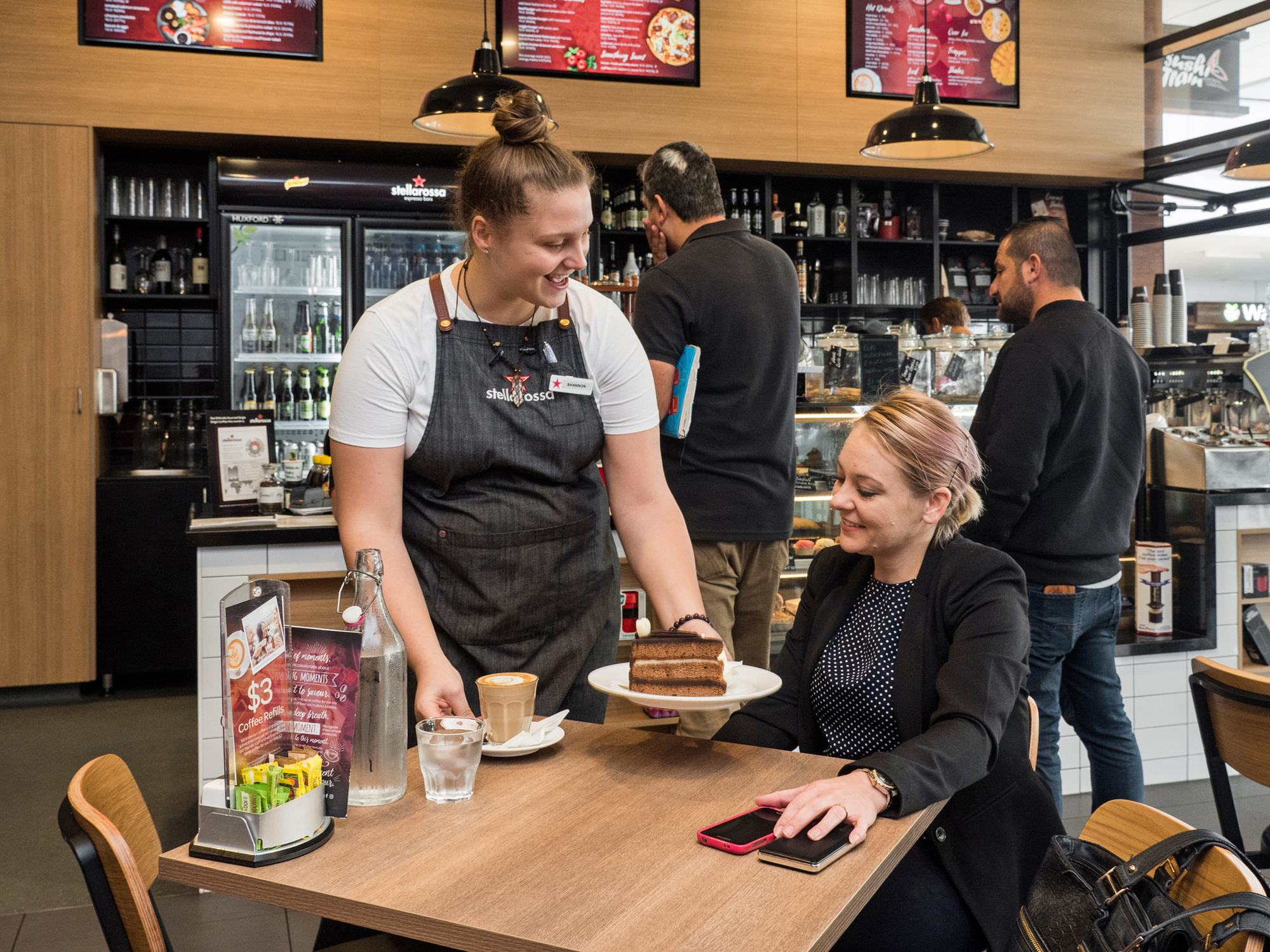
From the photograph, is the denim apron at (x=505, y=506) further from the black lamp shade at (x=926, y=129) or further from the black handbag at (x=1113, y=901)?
the black lamp shade at (x=926, y=129)

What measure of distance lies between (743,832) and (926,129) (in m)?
3.47

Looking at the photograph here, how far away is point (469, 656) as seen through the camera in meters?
1.76

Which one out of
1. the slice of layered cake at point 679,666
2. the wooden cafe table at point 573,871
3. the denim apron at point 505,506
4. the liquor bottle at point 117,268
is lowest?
the wooden cafe table at point 573,871

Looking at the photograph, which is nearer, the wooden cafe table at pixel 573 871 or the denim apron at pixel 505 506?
the wooden cafe table at pixel 573 871

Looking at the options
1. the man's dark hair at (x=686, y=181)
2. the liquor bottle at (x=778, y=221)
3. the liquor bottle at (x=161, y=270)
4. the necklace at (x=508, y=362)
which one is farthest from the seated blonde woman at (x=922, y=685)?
the liquor bottle at (x=161, y=270)

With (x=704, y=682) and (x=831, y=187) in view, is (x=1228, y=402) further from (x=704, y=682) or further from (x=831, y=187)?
(x=704, y=682)

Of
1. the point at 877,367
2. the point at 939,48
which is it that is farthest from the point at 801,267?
the point at 877,367

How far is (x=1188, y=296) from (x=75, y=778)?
6415mm

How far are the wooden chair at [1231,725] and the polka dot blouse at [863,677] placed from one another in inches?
24.8

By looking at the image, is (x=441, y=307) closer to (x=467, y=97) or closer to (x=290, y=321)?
(x=467, y=97)

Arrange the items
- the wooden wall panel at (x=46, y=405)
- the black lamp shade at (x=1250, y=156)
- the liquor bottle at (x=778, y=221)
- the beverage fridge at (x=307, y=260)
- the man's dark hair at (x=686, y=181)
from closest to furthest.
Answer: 1. the man's dark hair at (x=686, y=181)
2. the black lamp shade at (x=1250, y=156)
3. the wooden wall panel at (x=46, y=405)
4. the beverage fridge at (x=307, y=260)
5. the liquor bottle at (x=778, y=221)

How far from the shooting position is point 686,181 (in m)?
2.83

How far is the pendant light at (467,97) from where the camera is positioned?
146 inches

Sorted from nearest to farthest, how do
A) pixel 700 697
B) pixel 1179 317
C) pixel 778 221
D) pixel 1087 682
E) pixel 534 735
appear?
pixel 700 697 < pixel 534 735 < pixel 1087 682 < pixel 1179 317 < pixel 778 221
